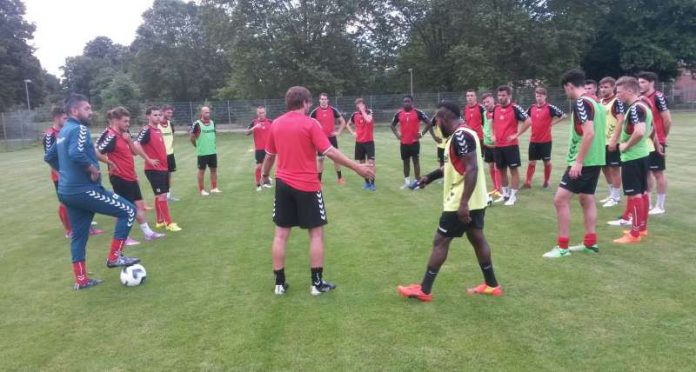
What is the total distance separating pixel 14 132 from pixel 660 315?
125ft

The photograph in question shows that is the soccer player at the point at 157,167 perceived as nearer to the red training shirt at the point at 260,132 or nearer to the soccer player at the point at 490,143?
the red training shirt at the point at 260,132

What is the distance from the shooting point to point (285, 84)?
41.1m

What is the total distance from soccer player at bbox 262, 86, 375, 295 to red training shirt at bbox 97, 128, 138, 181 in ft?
11.1

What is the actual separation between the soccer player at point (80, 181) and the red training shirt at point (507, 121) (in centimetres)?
726

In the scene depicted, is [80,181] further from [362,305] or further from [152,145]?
[362,305]

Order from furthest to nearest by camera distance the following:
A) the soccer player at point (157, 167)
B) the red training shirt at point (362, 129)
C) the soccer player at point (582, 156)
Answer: the red training shirt at point (362, 129)
the soccer player at point (157, 167)
the soccer player at point (582, 156)

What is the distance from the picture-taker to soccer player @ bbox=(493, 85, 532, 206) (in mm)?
10172

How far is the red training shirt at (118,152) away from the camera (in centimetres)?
762

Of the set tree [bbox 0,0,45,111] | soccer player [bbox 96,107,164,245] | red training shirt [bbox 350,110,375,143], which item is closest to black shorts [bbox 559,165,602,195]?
soccer player [bbox 96,107,164,245]

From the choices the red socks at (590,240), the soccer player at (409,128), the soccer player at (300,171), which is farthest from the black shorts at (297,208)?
the soccer player at (409,128)

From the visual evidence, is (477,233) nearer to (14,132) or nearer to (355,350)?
(355,350)

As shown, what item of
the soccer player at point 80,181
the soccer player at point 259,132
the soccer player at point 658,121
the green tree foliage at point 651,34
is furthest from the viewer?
the green tree foliage at point 651,34

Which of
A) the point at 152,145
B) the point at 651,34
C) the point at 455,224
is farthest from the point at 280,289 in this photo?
the point at 651,34

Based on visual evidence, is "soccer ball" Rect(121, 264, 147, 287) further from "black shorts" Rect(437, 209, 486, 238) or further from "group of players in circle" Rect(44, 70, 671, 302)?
"black shorts" Rect(437, 209, 486, 238)
